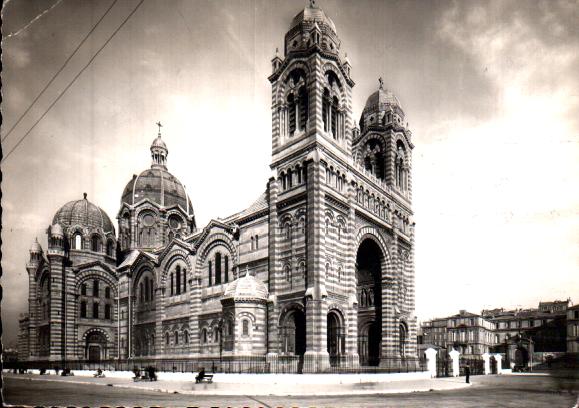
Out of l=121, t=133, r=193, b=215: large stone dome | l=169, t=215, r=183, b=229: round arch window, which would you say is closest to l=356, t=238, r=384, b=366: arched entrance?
l=169, t=215, r=183, b=229: round arch window

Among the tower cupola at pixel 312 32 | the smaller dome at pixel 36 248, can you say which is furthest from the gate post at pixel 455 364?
the smaller dome at pixel 36 248

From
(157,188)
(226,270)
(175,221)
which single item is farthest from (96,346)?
(226,270)

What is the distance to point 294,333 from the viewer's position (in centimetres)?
3141

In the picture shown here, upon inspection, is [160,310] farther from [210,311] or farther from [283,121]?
[283,121]

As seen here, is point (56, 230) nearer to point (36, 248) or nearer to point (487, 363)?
point (36, 248)

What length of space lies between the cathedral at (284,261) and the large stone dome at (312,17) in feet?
0.32

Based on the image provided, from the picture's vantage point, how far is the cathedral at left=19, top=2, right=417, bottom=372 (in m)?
31.2

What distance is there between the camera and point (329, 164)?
31.9 m

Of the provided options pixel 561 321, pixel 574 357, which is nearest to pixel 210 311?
pixel 574 357

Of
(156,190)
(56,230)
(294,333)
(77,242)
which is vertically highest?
(156,190)

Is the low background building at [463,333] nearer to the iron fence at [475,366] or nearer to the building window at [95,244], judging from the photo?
the iron fence at [475,366]

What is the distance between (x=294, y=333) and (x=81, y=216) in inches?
1312

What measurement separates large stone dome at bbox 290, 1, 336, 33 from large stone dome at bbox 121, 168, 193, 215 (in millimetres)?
28594

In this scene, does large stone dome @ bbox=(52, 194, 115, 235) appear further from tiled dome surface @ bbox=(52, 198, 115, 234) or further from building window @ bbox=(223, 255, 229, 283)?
building window @ bbox=(223, 255, 229, 283)
